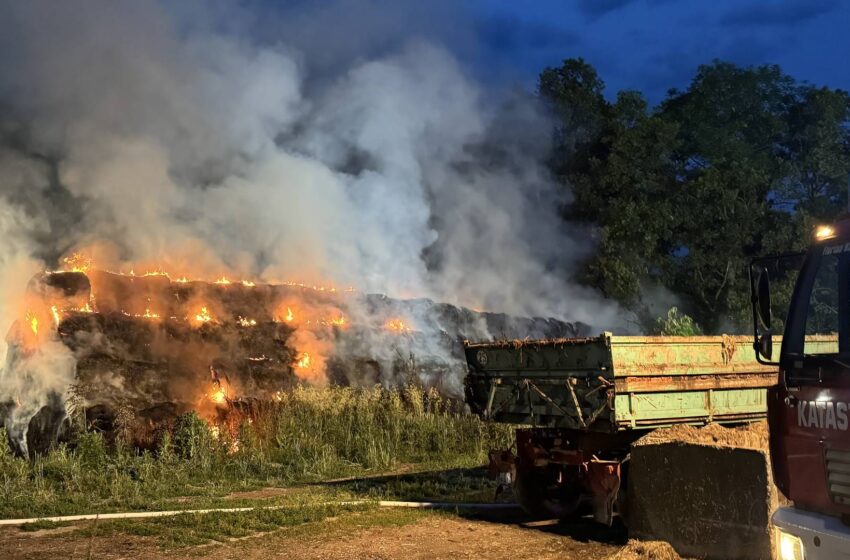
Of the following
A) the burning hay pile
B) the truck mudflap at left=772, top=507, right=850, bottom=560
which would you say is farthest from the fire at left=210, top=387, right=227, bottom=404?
the truck mudflap at left=772, top=507, right=850, bottom=560

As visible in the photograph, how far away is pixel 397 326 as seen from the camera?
19672mm

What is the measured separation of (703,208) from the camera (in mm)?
26781

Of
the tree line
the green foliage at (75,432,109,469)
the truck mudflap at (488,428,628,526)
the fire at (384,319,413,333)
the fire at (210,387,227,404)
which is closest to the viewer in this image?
the truck mudflap at (488,428,628,526)

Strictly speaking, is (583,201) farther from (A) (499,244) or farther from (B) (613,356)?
(B) (613,356)

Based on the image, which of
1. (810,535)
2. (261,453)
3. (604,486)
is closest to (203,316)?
(261,453)

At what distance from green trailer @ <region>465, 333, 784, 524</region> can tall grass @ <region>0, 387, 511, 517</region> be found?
4.27 meters

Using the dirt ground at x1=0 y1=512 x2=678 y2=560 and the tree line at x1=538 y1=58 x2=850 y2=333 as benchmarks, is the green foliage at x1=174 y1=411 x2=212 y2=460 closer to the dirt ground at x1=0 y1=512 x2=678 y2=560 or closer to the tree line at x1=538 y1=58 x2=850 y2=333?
the dirt ground at x1=0 y1=512 x2=678 y2=560

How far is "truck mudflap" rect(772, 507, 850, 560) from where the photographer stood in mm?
4352

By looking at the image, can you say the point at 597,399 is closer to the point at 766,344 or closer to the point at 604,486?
the point at 604,486

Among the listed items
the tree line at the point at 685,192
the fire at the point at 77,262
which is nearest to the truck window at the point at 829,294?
the fire at the point at 77,262

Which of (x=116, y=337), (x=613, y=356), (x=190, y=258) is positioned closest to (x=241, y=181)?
(x=190, y=258)

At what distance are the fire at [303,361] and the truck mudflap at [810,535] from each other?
13.3m

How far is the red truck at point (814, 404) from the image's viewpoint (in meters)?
4.47

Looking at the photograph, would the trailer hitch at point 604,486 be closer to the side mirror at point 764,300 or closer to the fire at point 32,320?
the side mirror at point 764,300
